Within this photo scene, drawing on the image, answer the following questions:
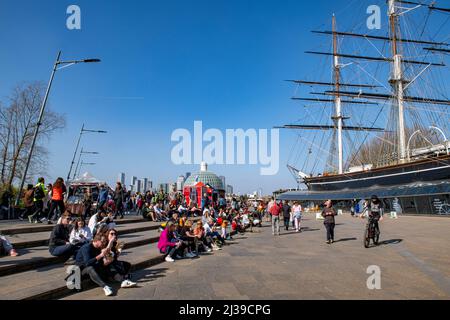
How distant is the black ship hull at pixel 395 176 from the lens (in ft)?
113

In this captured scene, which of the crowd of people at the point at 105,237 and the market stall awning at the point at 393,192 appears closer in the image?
the crowd of people at the point at 105,237

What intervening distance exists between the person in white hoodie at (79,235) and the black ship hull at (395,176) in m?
37.5

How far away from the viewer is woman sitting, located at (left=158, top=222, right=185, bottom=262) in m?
9.02

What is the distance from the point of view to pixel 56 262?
287 inches

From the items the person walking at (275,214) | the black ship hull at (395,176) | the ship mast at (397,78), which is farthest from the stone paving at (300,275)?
the ship mast at (397,78)

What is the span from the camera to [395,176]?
134 feet

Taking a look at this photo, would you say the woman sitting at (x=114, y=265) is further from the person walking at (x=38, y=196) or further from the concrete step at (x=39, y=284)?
the person walking at (x=38, y=196)

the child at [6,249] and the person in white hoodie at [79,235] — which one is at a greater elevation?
the person in white hoodie at [79,235]

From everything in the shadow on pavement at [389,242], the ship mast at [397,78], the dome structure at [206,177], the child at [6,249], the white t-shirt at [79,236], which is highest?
the ship mast at [397,78]

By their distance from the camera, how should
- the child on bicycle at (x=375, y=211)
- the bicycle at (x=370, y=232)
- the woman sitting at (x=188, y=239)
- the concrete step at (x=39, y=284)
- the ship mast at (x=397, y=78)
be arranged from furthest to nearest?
the ship mast at (x=397, y=78) → the bicycle at (x=370, y=232) → the child on bicycle at (x=375, y=211) → the woman sitting at (x=188, y=239) → the concrete step at (x=39, y=284)

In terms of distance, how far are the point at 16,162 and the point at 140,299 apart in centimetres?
2580

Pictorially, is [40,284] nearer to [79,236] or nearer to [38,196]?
[79,236]

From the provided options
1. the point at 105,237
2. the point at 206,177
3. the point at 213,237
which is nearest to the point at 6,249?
the point at 105,237
